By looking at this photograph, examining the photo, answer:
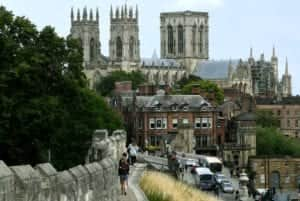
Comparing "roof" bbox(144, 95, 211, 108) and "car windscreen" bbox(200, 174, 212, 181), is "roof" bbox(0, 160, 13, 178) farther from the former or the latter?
"roof" bbox(144, 95, 211, 108)

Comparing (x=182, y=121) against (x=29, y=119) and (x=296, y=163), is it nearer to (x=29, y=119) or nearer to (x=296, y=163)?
(x=296, y=163)

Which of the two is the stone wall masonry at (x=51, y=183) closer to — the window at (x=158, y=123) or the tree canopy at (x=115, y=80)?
the window at (x=158, y=123)

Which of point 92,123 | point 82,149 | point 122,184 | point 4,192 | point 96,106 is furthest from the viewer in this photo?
point 96,106

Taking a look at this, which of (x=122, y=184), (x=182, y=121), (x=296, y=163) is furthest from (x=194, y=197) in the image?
(x=182, y=121)

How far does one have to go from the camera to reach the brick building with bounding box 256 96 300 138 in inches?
6501

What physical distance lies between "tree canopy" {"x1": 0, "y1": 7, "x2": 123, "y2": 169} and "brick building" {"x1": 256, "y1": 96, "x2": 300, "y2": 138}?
4698 inches

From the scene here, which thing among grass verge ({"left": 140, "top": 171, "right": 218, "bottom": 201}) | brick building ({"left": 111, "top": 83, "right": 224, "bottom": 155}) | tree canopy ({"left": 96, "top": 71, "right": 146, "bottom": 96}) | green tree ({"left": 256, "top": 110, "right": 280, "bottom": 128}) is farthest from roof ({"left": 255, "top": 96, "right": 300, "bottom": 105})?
grass verge ({"left": 140, "top": 171, "right": 218, "bottom": 201})

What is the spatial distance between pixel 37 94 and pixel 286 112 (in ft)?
421

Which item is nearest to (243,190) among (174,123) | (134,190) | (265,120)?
(134,190)

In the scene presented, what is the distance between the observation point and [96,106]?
242 feet

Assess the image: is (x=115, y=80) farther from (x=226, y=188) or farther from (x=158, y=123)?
(x=226, y=188)

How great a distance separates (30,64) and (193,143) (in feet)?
188

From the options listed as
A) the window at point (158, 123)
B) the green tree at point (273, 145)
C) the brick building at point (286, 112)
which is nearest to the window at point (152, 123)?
the window at point (158, 123)

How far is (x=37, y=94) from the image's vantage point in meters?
40.4
